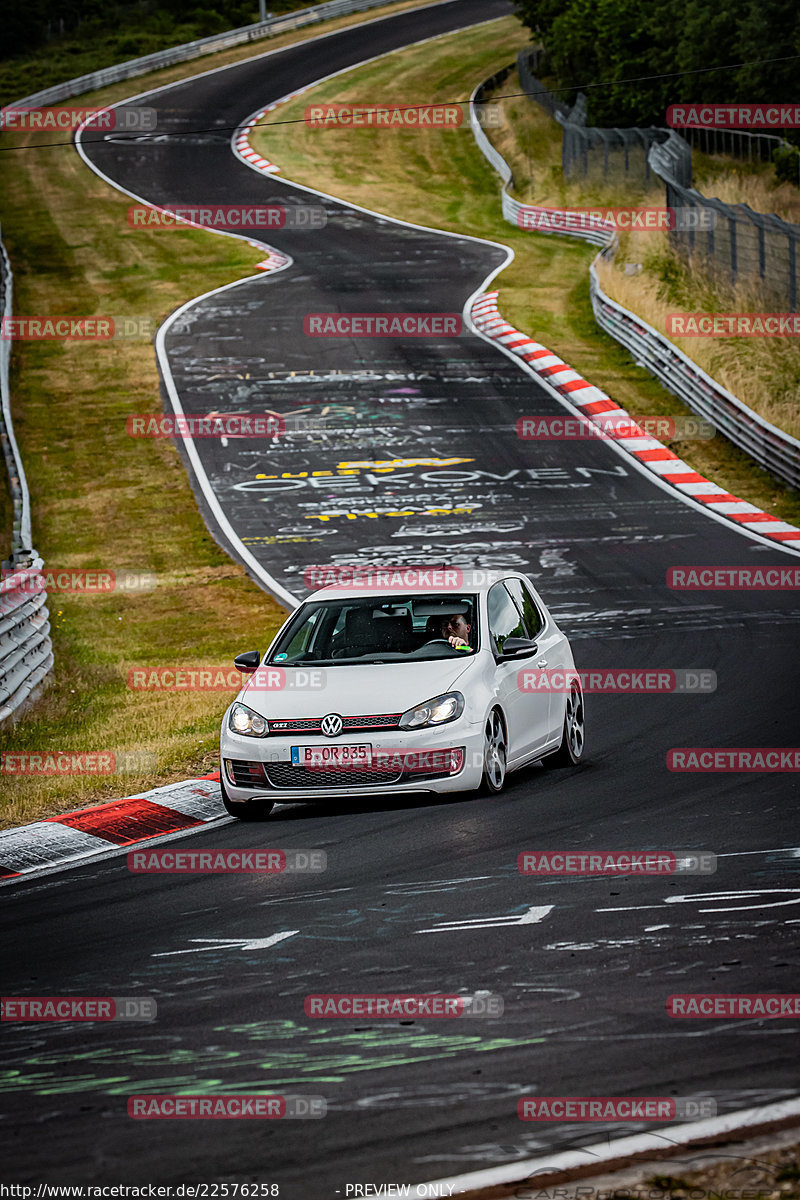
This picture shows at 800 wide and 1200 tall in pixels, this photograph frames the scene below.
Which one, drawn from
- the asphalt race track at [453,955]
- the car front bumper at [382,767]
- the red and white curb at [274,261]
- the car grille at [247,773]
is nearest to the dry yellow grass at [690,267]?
the red and white curb at [274,261]

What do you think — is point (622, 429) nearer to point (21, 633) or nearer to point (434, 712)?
point (21, 633)

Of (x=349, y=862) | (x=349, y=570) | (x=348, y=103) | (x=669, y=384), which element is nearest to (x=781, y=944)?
(x=349, y=862)

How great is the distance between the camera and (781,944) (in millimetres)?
6871

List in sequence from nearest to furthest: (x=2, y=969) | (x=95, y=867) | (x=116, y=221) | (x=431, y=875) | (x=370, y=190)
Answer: (x=2, y=969) < (x=431, y=875) < (x=95, y=867) < (x=116, y=221) < (x=370, y=190)

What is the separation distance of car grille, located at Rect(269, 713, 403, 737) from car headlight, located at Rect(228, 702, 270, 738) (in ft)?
0.33

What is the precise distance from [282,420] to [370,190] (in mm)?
26218

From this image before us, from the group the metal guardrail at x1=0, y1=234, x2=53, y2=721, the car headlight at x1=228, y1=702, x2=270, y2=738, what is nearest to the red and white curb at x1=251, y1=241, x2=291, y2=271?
the metal guardrail at x1=0, y1=234, x2=53, y2=721

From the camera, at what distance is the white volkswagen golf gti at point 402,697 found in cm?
1029

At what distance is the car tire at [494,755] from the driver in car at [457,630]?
692 mm

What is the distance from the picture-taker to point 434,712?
10320mm

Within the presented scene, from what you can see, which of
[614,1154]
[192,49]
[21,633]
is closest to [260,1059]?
[614,1154]

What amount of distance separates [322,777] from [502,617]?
6.82ft

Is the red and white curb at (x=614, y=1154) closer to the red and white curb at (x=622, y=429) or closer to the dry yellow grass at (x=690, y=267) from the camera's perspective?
the red and white curb at (x=622, y=429)

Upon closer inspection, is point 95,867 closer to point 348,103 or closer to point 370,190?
point 370,190
